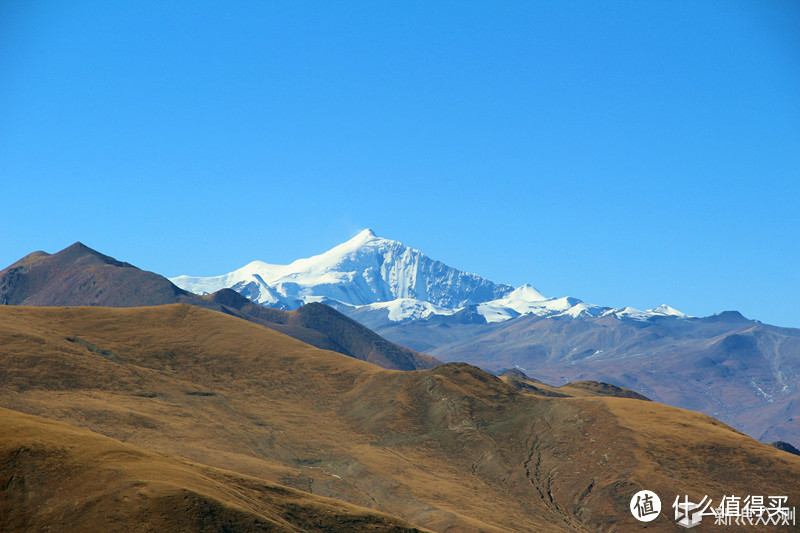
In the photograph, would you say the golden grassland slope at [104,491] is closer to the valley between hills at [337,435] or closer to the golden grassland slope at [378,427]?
the valley between hills at [337,435]

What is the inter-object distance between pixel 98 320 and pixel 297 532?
311ft

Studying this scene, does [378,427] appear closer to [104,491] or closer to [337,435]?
[337,435]

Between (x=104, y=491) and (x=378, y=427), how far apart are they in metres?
74.5

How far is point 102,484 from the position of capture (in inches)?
2287

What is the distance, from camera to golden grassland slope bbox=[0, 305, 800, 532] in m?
104

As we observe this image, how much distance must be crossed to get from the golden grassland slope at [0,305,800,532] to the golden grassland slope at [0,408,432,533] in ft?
103

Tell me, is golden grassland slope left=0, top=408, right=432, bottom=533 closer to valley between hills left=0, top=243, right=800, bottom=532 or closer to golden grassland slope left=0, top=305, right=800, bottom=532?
valley between hills left=0, top=243, right=800, bottom=532

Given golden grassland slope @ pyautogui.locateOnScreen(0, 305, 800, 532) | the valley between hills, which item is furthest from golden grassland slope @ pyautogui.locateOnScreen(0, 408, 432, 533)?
golden grassland slope @ pyautogui.locateOnScreen(0, 305, 800, 532)

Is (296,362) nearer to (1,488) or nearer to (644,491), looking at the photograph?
(644,491)

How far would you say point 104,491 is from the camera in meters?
57.3

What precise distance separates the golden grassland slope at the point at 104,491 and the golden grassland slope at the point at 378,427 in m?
31.4

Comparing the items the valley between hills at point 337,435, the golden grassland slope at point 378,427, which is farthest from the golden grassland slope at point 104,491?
the golden grassland slope at point 378,427

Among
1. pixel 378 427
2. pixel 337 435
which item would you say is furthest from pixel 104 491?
pixel 378 427

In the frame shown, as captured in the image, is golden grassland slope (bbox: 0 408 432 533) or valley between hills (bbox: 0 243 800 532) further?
valley between hills (bbox: 0 243 800 532)
